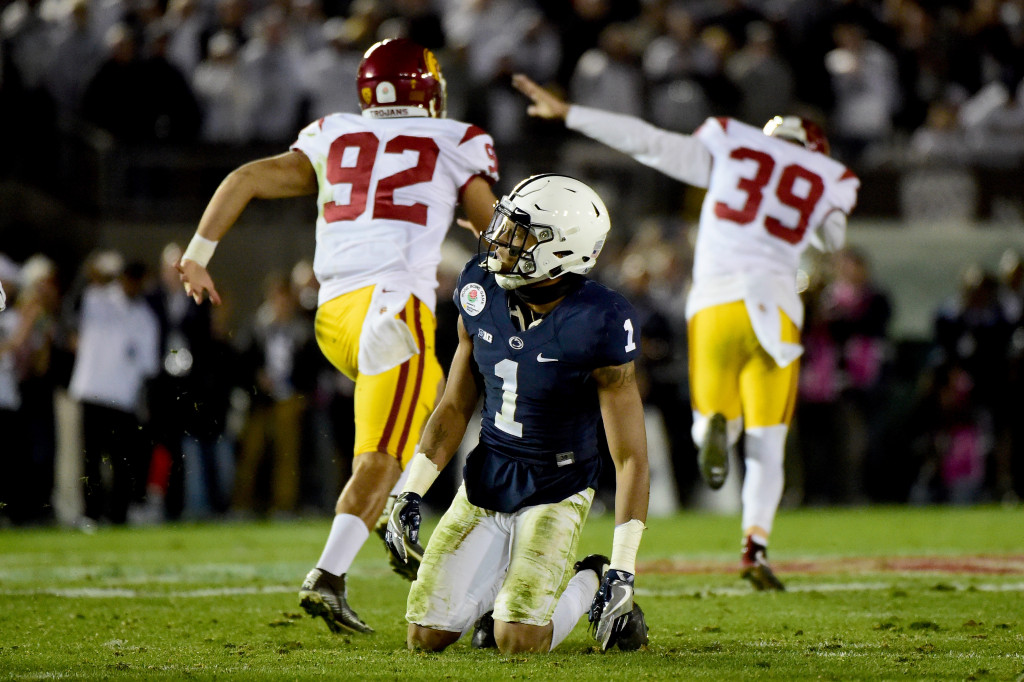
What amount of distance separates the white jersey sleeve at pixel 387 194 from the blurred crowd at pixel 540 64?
6.20m

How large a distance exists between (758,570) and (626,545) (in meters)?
2.06

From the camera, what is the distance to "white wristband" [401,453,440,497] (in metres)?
4.21

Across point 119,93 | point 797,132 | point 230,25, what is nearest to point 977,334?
point 797,132

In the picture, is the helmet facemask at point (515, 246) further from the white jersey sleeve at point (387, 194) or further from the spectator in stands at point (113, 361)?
the spectator in stands at point (113, 361)

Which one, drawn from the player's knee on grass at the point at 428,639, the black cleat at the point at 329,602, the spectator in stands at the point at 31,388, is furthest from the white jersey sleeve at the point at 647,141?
the spectator in stands at the point at 31,388

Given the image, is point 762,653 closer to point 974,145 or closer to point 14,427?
point 14,427

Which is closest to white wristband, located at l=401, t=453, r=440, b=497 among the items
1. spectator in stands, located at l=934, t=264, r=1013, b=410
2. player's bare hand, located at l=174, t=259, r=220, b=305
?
player's bare hand, located at l=174, t=259, r=220, b=305

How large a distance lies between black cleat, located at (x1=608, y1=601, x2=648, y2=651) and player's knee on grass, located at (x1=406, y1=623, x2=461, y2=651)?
1.73ft

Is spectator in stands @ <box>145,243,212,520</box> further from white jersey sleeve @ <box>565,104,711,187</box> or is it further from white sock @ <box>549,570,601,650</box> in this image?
white sock @ <box>549,570,601,650</box>

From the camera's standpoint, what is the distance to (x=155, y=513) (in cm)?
999

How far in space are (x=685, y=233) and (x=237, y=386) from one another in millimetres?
3961

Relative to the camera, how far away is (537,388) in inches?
169

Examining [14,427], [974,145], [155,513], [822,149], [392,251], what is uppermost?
[974,145]

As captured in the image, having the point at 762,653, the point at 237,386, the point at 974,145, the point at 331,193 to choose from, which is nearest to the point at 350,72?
the point at 237,386
